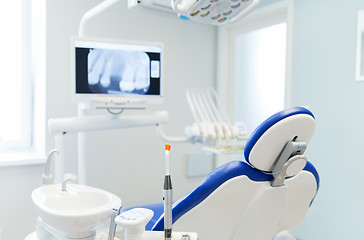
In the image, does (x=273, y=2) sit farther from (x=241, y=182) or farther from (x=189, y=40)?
(x=241, y=182)

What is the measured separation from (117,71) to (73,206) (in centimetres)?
68

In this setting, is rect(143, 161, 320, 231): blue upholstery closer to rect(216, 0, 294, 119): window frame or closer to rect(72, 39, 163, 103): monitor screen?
rect(72, 39, 163, 103): monitor screen

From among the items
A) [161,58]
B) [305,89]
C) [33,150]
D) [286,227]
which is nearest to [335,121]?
[305,89]

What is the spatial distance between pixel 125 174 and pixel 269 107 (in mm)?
1264

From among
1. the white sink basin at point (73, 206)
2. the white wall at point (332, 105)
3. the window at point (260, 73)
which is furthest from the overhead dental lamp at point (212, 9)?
the window at point (260, 73)

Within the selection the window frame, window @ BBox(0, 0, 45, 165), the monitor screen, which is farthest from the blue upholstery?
the window frame

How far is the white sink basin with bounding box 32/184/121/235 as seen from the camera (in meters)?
1.03

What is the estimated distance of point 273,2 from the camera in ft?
7.50

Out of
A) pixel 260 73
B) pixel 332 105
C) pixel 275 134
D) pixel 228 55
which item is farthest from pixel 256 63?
pixel 275 134

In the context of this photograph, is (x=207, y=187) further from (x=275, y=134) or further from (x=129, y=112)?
(x=129, y=112)

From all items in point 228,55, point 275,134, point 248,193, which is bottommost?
point 248,193

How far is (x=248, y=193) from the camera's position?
3.22 ft

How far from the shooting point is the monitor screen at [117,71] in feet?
4.86

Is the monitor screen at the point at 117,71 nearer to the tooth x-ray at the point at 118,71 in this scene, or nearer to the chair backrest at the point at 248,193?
the tooth x-ray at the point at 118,71
